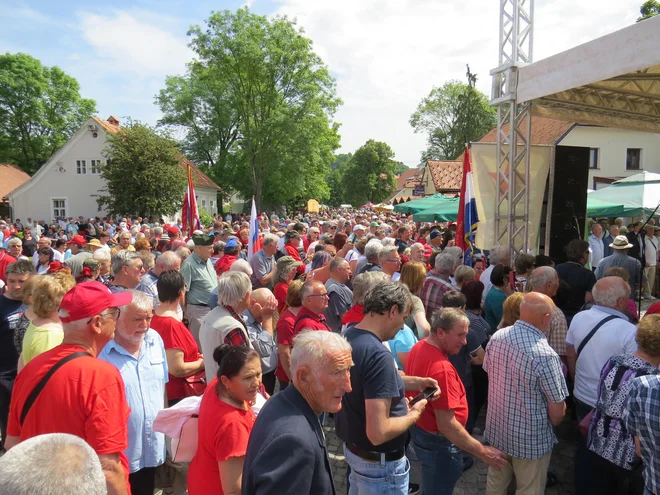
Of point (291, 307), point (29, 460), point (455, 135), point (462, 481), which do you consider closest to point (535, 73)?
point (291, 307)

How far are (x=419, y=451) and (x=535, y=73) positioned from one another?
5082 mm

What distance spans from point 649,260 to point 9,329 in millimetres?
12319

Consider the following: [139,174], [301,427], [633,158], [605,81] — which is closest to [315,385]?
[301,427]

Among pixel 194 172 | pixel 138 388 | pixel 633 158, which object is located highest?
pixel 633 158

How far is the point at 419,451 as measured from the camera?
3.20m

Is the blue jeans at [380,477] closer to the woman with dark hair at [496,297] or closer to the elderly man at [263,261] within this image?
the woman with dark hair at [496,297]

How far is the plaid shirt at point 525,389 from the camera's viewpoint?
122 inches

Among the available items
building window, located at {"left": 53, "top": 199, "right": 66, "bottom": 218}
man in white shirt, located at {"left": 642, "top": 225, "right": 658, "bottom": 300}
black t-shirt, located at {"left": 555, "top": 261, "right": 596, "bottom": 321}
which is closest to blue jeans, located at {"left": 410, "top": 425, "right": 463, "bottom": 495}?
black t-shirt, located at {"left": 555, "top": 261, "right": 596, "bottom": 321}

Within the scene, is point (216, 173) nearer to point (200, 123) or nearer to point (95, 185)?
point (200, 123)

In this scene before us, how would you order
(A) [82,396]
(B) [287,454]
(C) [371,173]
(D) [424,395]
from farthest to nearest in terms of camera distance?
(C) [371,173], (D) [424,395], (A) [82,396], (B) [287,454]

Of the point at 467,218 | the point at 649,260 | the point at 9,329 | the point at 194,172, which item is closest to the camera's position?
the point at 9,329

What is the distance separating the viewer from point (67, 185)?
32562 millimetres

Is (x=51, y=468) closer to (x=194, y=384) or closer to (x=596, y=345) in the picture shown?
(x=194, y=384)

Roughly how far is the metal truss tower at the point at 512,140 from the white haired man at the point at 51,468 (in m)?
6.52
